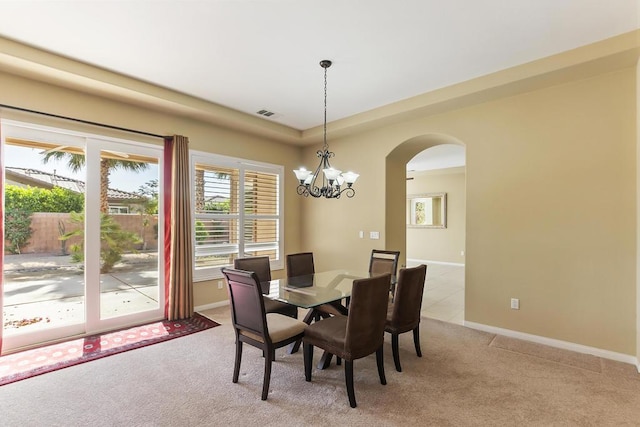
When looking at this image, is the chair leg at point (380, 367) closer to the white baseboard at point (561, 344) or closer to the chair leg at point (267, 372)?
the chair leg at point (267, 372)

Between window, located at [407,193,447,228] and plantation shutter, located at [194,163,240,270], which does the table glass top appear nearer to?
plantation shutter, located at [194,163,240,270]

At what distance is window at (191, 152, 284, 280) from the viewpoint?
466 cm

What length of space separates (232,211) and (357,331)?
132 inches

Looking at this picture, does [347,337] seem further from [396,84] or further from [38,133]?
[38,133]

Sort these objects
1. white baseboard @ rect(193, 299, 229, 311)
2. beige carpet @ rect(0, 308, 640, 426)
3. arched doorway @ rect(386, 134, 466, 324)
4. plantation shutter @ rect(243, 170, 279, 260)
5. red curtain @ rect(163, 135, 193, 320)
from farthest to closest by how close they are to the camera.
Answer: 1. arched doorway @ rect(386, 134, 466, 324)
2. plantation shutter @ rect(243, 170, 279, 260)
3. white baseboard @ rect(193, 299, 229, 311)
4. red curtain @ rect(163, 135, 193, 320)
5. beige carpet @ rect(0, 308, 640, 426)

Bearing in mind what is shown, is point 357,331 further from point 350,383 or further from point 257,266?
point 257,266

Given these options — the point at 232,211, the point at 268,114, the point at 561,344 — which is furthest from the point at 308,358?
the point at 268,114

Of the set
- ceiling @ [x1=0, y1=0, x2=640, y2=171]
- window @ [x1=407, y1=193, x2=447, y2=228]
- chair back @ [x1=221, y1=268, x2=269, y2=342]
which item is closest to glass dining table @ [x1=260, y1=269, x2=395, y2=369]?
chair back @ [x1=221, y1=268, x2=269, y2=342]

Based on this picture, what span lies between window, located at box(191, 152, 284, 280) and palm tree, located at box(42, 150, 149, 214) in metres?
0.77

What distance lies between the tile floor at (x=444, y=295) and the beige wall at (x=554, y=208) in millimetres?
557

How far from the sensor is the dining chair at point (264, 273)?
11.2 ft

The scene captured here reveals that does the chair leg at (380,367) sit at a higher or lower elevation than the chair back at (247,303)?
lower

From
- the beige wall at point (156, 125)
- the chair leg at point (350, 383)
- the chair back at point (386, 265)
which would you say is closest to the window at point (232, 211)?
the beige wall at point (156, 125)

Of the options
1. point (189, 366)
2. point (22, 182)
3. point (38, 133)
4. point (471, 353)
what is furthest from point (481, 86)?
point (22, 182)
